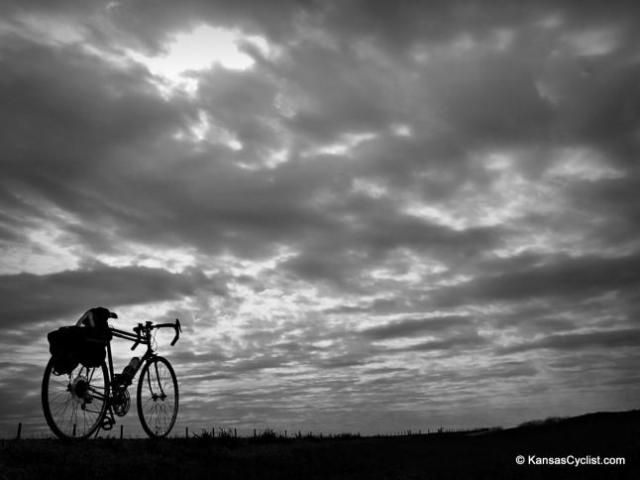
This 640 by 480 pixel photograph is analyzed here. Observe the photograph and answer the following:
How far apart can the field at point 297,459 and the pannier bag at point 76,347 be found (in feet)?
5.41

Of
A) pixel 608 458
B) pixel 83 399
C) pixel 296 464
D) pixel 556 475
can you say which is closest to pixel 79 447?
pixel 83 399

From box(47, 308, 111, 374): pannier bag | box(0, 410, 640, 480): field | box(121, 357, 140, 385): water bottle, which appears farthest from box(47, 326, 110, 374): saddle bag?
box(0, 410, 640, 480): field

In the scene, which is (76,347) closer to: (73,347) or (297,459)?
(73,347)

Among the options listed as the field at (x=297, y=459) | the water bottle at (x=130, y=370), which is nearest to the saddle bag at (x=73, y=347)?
the water bottle at (x=130, y=370)

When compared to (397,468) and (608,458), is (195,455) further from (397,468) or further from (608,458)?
(608,458)

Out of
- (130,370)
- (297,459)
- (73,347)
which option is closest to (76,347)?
(73,347)

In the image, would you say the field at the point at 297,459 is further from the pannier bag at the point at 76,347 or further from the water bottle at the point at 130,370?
the pannier bag at the point at 76,347

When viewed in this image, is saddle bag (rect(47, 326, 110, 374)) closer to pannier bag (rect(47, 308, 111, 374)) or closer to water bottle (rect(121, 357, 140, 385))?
pannier bag (rect(47, 308, 111, 374))

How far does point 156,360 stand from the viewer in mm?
13961

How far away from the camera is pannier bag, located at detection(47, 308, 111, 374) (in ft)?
36.2

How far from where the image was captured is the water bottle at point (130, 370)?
41.5 feet

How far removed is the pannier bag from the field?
1.65m

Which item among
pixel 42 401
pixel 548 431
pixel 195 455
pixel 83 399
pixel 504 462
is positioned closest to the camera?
pixel 42 401

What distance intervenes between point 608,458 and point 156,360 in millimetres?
11480
